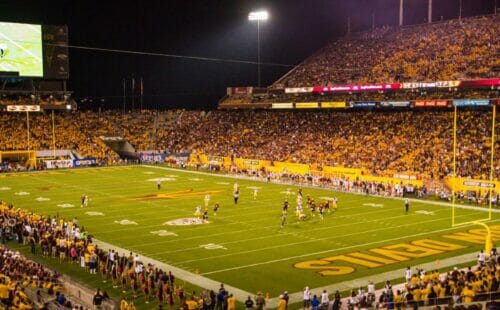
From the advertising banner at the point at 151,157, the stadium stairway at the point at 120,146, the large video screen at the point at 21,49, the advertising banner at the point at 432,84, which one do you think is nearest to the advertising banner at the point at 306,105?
the advertising banner at the point at 432,84

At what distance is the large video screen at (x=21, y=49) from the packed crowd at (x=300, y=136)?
7.27 meters

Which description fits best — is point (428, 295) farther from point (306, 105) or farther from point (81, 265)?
point (306, 105)

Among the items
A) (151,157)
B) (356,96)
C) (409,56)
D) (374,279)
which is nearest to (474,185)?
(374,279)

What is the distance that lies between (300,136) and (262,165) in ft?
20.0

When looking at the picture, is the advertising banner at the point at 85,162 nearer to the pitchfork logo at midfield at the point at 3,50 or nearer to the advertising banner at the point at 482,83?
the pitchfork logo at midfield at the point at 3,50

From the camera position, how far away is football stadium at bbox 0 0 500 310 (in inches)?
699

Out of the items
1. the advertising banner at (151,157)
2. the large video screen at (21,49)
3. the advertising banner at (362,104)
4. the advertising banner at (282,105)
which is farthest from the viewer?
the advertising banner at (151,157)

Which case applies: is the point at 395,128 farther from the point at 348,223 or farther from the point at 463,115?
the point at 348,223

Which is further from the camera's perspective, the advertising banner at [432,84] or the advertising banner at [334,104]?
the advertising banner at [334,104]

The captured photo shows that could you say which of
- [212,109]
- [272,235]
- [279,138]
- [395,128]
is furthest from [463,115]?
[212,109]

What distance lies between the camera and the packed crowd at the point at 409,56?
4506 cm

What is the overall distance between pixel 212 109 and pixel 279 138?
56.4 feet

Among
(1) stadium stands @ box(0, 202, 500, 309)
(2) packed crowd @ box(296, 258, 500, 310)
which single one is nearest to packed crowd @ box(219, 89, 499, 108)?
(1) stadium stands @ box(0, 202, 500, 309)

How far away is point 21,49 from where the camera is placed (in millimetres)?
52094
